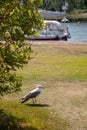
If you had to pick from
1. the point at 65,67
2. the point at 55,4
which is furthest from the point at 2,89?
the point at 55,4

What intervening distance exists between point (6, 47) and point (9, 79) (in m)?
0.68

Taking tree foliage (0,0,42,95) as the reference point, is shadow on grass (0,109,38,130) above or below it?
below

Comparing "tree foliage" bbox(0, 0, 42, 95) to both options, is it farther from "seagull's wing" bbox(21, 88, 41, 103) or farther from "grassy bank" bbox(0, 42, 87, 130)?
"seagull's wing" bbox(21, 88, 41, 103)

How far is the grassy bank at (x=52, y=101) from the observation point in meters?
11.8

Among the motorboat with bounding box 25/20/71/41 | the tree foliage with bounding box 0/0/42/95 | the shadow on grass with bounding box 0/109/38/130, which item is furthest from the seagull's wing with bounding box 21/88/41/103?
the motorboat with bounding box 25/20/71/41

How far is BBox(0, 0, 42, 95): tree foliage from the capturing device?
10570 mm

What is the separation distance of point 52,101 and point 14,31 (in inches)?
172

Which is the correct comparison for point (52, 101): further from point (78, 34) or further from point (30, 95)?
point (78, 34)

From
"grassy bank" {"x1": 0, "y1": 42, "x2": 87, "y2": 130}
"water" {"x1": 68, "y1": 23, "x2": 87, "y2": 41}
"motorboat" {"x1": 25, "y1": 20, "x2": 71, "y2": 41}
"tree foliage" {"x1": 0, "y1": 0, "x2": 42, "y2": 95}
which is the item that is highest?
"tree foliage" {"x1": 0, "y1": 0, "x2": 42, "y2": 95}

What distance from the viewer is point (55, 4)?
10000 centimetres

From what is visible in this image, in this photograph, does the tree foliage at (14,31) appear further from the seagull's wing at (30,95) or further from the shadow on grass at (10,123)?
the seagull's wing at (30,95)

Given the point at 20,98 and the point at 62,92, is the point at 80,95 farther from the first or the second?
the point at 20,98

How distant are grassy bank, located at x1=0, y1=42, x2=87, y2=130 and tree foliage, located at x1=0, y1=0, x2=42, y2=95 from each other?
0.64 metres

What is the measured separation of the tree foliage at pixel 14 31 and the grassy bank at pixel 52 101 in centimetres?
64
